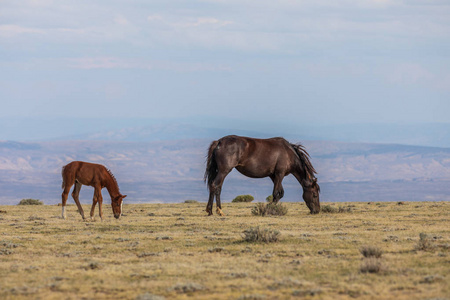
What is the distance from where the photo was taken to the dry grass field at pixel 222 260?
11828 millimetres

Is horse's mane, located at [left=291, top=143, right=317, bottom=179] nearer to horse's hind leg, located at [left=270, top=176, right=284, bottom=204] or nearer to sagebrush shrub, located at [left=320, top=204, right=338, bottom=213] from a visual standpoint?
horse's hind leg, located at [left=270, top=176, right=284, bottom=204]

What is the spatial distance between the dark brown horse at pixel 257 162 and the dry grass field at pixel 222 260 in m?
2.32

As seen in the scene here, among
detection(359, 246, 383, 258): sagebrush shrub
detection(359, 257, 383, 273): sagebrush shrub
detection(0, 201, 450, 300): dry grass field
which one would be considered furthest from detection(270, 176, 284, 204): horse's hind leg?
detection(359, 257, 383, 273): sagebrush shrub

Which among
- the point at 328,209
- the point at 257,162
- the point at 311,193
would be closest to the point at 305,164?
the point at 311,193

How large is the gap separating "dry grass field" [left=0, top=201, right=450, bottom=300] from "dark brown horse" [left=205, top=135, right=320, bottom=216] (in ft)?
7.62

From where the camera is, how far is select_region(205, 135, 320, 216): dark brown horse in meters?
25.5

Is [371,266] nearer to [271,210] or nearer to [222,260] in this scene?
[222,260]

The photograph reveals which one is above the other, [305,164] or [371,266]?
[305,164]

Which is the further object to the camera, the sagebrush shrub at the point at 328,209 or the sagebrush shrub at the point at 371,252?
the sagebrush shrub at the point at 328,209

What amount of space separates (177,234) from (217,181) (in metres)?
5.93

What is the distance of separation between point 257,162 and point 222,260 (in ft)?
Answer: 36.7

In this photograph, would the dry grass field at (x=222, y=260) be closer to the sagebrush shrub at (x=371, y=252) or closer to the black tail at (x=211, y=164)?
the sagebrush shrub at (x=371, y=252)

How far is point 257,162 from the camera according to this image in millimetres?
25859

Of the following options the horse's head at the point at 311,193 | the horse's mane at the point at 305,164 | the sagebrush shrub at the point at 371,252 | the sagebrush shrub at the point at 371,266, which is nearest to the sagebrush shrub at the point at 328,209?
the horse's head at the point at 311,193
